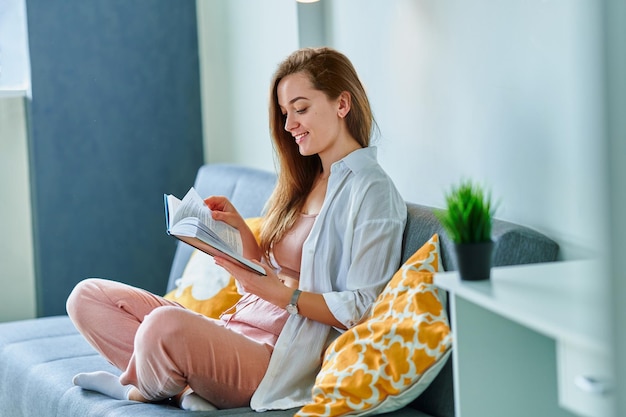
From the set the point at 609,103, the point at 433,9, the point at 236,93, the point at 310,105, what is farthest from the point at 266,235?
the point at 609,103

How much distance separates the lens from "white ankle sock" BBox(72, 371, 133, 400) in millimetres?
2170

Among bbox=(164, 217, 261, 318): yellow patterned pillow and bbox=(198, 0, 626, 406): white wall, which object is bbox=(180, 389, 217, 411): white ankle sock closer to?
bbox=(164, 217, 261, 318): yellow patterned pillow

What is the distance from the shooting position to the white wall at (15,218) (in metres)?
3.49

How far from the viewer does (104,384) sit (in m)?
2.21

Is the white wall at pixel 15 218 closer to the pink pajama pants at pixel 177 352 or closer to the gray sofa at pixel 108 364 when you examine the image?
the gray sofa at pixel 108 364

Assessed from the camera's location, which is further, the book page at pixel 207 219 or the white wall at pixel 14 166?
the white wall at pixel 14 166

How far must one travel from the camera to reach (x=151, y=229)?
146 inches

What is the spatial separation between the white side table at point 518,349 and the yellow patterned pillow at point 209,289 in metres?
1.04

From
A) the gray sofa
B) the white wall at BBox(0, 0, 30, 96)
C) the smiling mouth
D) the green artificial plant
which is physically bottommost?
the gray sofa

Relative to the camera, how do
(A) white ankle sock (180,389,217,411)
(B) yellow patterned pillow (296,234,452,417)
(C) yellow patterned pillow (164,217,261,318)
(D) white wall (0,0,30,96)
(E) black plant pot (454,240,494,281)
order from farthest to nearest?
(D) white wall (0,0,30,96) → (C) yellow patterned pillow (164,217,261,318) → (A) white ankle sock (180,389,217,411) → (B) yellow patterned pillow (296,234,452,417) → (E) black plant pot (454,240,494,281)

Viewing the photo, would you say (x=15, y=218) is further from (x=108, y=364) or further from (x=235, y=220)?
(x=235, y=220)

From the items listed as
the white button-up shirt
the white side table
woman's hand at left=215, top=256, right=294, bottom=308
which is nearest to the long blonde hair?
the white button-up shirt

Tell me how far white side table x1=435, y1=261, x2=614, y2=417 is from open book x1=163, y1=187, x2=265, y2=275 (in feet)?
1.76

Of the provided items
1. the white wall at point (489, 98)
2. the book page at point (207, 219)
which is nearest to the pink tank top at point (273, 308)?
the book page at point (207, 219)
